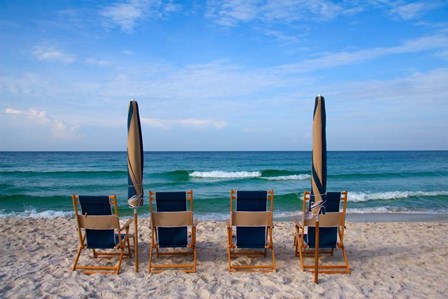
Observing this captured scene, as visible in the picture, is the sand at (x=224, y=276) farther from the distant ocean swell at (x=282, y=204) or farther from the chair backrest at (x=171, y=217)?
the distant ocean swell at (x=282, y=204)

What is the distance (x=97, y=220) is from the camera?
191 inches

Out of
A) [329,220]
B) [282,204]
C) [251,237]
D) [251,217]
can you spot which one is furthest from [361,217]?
[251,217]

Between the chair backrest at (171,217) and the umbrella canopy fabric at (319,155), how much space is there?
179 cm

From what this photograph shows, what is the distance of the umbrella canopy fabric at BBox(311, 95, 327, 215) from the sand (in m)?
1.10

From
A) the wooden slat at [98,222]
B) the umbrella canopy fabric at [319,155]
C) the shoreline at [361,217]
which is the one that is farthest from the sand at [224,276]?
the shoreline at [361,217]

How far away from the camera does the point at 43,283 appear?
14.5 ft

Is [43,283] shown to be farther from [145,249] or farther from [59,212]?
[59,212]

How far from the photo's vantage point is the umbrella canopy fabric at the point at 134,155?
456 cm

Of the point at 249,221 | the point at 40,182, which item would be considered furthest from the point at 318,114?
the point at 40,182

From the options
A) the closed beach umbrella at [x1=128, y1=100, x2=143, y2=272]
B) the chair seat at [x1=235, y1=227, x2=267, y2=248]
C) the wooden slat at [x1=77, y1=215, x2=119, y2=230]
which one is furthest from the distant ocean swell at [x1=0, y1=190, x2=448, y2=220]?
the closed beach umbrella at [x1=128, y1=100, x2=143, y2=272]

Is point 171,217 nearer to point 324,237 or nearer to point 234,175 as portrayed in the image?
point 324,237

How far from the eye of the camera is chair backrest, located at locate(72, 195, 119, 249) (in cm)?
481

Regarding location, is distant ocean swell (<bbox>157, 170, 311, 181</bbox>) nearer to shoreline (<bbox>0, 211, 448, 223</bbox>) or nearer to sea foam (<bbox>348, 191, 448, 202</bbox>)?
sea foam (<bbox>348, 191, 448, 202</bbox>)

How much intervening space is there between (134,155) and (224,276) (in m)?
2.10
